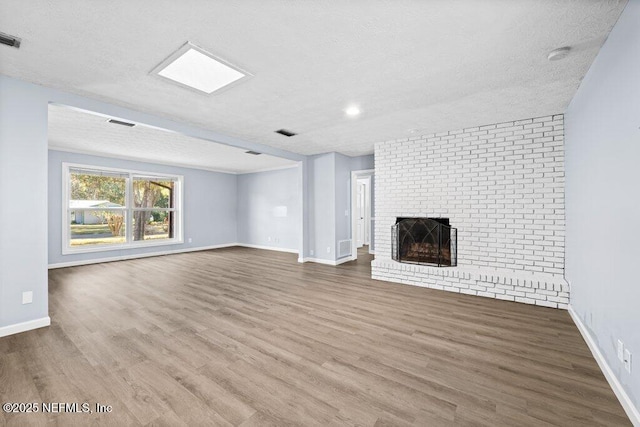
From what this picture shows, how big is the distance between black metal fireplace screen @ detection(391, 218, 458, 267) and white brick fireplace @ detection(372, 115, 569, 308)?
0.11m

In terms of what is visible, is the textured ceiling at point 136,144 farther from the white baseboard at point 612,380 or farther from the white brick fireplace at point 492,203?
the white baseboard at point 612,380

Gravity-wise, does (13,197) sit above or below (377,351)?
above

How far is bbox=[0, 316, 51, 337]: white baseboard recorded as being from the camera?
2.58 metres

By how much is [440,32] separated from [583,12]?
0.87 meters

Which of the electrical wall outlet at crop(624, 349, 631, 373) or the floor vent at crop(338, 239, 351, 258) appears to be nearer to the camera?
the electrical wall outlet at crop(624, 349, 631, 373)

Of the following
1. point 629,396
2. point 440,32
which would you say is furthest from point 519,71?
point 629,396

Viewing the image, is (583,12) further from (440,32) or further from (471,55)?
(440,32)

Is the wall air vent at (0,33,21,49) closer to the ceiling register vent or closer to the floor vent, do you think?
the ceiling register vent

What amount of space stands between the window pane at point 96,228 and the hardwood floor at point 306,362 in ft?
9.82

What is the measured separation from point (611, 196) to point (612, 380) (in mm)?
1287

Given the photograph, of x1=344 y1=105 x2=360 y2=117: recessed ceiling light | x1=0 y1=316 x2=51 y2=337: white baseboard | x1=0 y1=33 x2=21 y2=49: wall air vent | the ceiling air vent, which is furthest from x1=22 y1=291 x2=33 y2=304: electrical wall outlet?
x1=344 y1=105 x2=360 y2=117: recessed ceiling light

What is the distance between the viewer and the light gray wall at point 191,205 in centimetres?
572

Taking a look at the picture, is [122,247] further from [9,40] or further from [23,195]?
[9,40]

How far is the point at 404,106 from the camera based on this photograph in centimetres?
332
